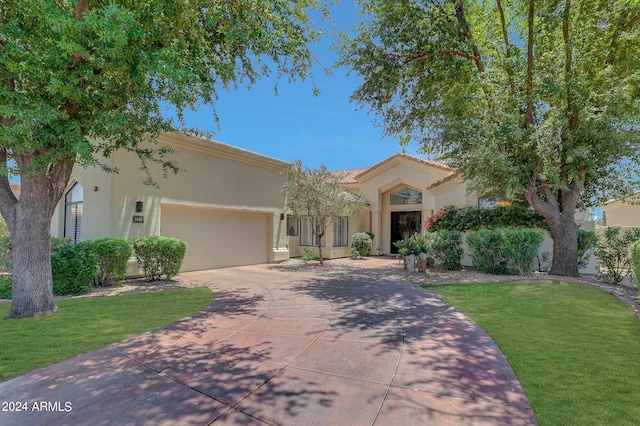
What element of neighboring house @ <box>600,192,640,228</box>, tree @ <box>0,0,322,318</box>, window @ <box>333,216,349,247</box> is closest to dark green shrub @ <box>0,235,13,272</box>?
tree @ <box>0,0,322,318</box>

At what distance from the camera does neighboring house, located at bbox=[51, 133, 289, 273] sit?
10729mm

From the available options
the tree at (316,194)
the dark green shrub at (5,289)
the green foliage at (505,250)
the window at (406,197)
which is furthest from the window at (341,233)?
the dark green shrub at (5,289)

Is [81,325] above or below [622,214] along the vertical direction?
below

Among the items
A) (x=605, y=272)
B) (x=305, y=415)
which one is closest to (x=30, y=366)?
(x=305, y=415)

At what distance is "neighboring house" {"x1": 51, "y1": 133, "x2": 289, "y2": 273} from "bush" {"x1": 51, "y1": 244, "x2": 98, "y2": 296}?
169 cm

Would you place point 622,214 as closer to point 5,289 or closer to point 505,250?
point 505,250

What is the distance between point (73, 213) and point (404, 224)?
16716 mm

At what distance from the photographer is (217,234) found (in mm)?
13891

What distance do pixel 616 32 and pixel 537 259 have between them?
26.0ft

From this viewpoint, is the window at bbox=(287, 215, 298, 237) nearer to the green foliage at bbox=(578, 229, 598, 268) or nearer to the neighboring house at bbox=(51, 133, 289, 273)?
the neighboring house at bbox=(51, 133, 289, 273)

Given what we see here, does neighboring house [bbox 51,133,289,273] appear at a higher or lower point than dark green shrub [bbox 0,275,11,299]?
higher

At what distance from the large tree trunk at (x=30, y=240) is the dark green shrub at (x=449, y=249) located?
12.5 meters

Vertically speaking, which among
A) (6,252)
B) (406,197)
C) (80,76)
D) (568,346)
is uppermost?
(80,76)

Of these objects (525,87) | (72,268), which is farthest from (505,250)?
(72,268)
